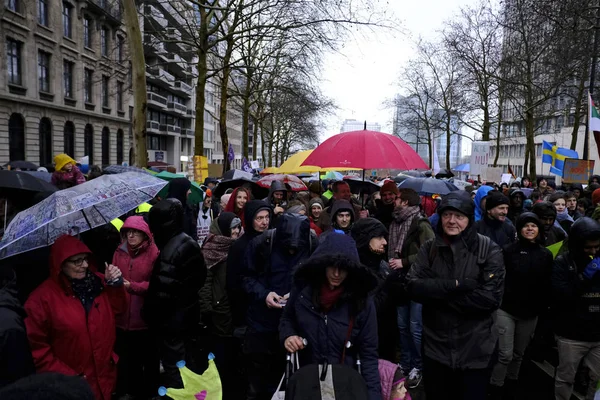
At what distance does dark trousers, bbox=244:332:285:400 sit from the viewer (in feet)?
12.0

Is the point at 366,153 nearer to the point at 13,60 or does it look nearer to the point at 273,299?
the point at 273,299

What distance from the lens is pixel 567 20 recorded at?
29.9 ft

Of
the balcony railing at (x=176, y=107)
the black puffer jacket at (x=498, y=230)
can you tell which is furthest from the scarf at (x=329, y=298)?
the balcony railing at (x=176, y=107)

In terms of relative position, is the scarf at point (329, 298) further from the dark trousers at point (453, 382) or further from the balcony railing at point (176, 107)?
the balcony railing at point (176, 107)

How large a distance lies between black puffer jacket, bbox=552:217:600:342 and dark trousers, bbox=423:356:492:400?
0.98m

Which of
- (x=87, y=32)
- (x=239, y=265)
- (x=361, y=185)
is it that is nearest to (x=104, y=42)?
(x=87, y=32)

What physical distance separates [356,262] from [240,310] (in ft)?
5.72

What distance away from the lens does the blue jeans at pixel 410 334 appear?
4.66 m

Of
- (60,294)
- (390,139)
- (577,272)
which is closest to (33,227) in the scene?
(60,294)

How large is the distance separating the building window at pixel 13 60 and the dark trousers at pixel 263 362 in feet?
89.4

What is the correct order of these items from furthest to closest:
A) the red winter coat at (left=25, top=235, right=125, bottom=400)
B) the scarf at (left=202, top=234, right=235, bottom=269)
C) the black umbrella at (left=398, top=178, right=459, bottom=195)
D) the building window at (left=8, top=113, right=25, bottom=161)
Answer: the building window at (left=8, top=113, right=25, bottom=161), the black umbrella at (left=398, top=178, right=459, bottom=195), the scarf at (left=202, top=234, right=235, bottom=269), the red winter coat at (left=25, top=235, right=125, bottom=400)

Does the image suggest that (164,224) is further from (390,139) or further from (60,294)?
(390,139)

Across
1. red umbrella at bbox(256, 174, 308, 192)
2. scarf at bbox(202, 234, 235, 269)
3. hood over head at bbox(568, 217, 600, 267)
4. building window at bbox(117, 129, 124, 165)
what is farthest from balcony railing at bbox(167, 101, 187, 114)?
hood over head at bbox(568, 217, 600, 267)

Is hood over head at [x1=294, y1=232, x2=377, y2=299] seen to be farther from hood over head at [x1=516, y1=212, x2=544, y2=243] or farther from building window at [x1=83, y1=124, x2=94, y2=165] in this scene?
building window at [x1=83, y1=124, x2=94, y2=165]
